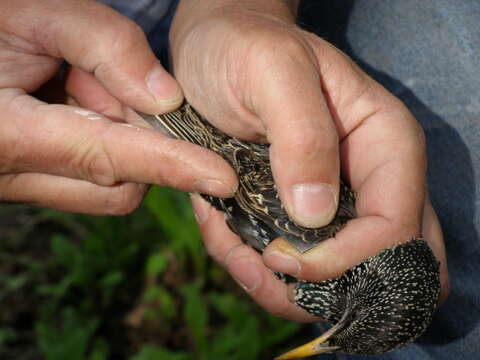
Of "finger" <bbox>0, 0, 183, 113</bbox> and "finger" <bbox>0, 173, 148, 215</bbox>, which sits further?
"finger" <bbox>0, 173, 148, 215</bbox>

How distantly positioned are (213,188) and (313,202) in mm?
430

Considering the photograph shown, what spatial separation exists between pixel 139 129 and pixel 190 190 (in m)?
0.32

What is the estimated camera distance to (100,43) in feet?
7.38

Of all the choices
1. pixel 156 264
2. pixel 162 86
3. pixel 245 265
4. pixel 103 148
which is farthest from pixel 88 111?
pixel 156 264

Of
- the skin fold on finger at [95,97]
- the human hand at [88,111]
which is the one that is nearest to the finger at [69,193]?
the human hand at [88,111]

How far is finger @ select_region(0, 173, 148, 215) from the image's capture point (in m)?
2.67

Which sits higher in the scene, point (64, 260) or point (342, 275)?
point (342, 275)

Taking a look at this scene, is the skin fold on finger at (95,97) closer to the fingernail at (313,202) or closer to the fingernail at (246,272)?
the fingernail at (246,272)

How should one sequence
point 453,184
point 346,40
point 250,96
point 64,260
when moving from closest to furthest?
point 250,96, point 453,184, point 346,40, point 64,260

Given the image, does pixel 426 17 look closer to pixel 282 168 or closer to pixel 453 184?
pixel 453 184

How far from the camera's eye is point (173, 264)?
4168 millimetres

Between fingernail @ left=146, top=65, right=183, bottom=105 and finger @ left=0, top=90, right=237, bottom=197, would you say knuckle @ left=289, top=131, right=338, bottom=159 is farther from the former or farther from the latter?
fingernail @ left=146, top=65, right=183, bottom=105

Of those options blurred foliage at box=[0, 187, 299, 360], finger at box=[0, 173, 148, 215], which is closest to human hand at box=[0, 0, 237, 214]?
finger at box=[0, 173, 148, 215]

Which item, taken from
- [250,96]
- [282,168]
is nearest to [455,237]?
[282,168]
